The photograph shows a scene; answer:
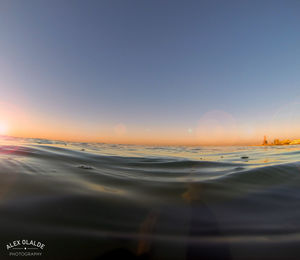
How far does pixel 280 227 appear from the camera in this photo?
1573 mm

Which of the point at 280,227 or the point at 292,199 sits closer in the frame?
the point at 280,227

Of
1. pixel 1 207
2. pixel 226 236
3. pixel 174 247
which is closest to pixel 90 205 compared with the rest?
pixel 1 207

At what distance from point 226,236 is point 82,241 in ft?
4.77

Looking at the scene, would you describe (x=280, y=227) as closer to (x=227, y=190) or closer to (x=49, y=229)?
(x=227, y=190)

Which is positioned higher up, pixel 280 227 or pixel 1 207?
pixel 1 207

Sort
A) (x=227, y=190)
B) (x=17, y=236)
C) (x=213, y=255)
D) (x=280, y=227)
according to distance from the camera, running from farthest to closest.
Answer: (x=227, y=190) < (x=280, y=227) < (x=17, y=236) < (x=213, y=255)

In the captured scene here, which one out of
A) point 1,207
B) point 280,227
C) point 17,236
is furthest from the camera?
point 1,207

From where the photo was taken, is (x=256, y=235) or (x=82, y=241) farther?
(x=256, y=235)

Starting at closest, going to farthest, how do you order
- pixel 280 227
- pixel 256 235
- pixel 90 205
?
pixel 256 235 < pixel 280 227 < pixel 90 205

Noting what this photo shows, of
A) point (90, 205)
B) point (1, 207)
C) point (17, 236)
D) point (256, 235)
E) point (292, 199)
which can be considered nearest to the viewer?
point (17, 236)

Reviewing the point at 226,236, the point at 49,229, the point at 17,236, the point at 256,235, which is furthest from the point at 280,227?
the point at 17,236

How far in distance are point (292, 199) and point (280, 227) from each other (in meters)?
1.08

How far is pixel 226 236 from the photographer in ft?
4.63

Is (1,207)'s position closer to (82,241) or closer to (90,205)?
(90,205)
